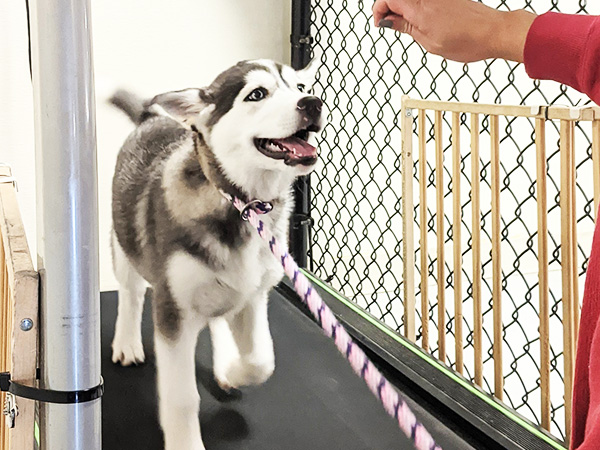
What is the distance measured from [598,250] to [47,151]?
309 mm

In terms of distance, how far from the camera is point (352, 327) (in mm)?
1032

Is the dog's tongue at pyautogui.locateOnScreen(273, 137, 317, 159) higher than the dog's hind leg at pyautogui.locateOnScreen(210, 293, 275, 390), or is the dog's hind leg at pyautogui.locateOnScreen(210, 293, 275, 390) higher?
the dog's tongue at pyautogui.locateOnScreen(273, 137, 317, 159)

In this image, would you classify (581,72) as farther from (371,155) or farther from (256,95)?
(371,155)

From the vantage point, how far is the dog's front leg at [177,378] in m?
0.82

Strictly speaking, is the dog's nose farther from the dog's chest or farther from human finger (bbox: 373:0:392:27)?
human finger (bbox: 373:0:392:27)

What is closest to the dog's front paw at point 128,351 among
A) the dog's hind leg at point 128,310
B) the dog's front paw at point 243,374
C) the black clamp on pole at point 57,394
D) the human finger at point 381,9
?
the dog's hind leg at point 128,310

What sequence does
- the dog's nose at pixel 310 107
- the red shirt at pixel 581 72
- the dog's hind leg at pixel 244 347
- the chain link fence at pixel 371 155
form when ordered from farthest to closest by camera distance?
the chain link fence at pixel 371 155 → the dog's hind leg at pixel 244 347 → the dog's nose at pixel 310 107 → the red shirt at pixel 581 72

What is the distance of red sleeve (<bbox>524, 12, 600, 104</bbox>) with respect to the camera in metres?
0.34

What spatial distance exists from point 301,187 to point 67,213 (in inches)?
24.2

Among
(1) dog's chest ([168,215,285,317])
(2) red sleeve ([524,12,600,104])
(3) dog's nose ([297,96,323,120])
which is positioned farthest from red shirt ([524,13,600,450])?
(1) dog's chest ([168,215,285,317])

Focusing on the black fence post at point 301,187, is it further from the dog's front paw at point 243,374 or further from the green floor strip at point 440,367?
the dog's front paw at point 243,374

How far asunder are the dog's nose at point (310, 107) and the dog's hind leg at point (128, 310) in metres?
0.30

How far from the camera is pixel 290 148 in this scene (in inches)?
30.3

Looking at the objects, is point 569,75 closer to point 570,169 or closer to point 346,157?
point 570,169
